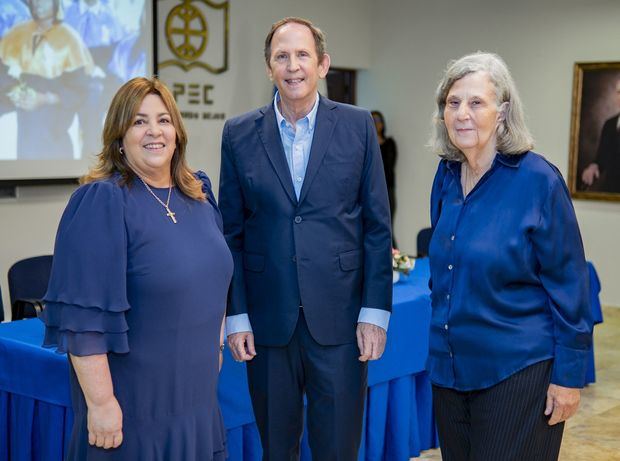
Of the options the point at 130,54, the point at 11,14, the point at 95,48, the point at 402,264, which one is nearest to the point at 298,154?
the point at 402,264

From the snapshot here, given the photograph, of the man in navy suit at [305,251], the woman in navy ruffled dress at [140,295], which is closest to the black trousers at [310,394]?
the man in navy suit at [305,251]

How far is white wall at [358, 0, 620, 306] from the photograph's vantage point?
7883mm

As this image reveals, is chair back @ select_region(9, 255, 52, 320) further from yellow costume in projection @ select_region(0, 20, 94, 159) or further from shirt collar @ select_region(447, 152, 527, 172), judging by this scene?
shirt collar @ select_region(447, 152, 527, 172)

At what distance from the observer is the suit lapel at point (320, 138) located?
2.50 meters

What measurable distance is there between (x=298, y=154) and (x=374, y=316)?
534mm

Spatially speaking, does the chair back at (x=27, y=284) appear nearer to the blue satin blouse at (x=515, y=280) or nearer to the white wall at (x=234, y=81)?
the white wall at (x=234, y=81)

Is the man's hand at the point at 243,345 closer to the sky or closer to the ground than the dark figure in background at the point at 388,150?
closer to the ground

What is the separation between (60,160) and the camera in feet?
20.7

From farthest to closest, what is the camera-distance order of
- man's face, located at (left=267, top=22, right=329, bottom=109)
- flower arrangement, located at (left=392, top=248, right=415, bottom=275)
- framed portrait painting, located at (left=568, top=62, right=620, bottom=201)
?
framed portrait painting, located at (left=568, top=62, right=620, bottom=201) → flower arrangement, located at (left=392, top=248, right=415, bottom=275) → man's face, located at (left=267, top=22, right=329, bottom=109)

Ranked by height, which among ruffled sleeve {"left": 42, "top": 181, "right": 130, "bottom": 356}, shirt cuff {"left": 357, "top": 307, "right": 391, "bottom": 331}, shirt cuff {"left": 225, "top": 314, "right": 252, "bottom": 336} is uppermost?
ruffled sleeve {"left": 42, "top": 181, "right": 130, "bottom": 356}

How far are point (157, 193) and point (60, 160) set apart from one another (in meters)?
4.42

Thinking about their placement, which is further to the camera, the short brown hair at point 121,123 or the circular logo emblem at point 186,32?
the circular logo emblem at point 186,32

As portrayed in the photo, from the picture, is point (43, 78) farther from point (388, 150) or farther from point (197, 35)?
point (388, 150)

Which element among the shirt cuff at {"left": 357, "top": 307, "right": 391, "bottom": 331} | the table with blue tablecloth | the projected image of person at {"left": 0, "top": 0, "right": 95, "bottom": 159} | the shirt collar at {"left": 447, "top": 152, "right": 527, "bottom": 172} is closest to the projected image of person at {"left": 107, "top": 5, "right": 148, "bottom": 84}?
the projected image of person at {"left": 0, "top": 0, "right": 95, "bottom": 159}
